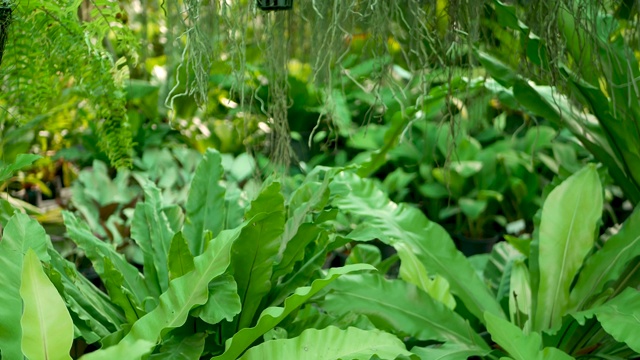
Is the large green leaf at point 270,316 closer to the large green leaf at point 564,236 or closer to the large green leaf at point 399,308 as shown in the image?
the large green leaf at point 399,308

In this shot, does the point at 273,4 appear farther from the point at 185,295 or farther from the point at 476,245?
the point at 476,245

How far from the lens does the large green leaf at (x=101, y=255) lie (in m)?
1.59

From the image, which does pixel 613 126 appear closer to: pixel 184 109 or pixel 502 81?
pixel 502 81

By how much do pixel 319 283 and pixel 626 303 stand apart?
2.10ft

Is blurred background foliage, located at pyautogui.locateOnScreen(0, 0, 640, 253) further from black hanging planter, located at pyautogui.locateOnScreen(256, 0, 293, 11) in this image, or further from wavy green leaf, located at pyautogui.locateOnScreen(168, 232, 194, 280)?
wavy green leaf, located at pyautogui.locateOnScreen(168, 232, 194, 280)

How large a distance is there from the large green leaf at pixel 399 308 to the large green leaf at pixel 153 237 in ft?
1.19

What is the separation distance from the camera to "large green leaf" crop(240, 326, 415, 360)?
48.7 inches

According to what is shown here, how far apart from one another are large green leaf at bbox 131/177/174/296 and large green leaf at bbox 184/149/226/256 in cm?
5

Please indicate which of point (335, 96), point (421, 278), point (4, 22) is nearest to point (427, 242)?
point (421, 278)

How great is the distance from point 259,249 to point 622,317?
0.71m

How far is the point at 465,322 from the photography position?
1.68 meters

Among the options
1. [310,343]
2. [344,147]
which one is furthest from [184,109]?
[310,343]

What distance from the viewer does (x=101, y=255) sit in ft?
5.08

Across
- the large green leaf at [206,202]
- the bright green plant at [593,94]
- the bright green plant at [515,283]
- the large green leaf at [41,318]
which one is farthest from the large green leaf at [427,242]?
the large green leaf at [41,318]
